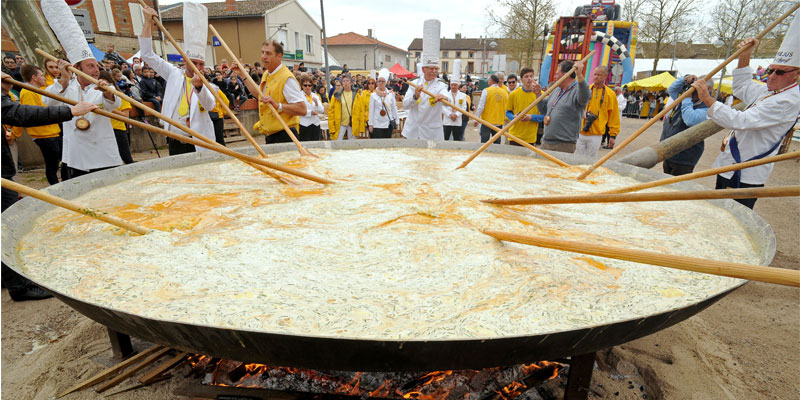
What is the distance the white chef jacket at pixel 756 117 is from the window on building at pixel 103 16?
2155cm

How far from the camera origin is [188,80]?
4.66m

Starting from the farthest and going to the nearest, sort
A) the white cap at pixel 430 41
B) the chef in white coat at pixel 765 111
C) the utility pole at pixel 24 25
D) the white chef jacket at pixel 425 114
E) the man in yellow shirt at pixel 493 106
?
1. the man in yellow shirt at pixel 493 106
2. the white chef jacket at pixel 425 114
3. the utility pole at pixel 24 25
4. the white cap at pixel 430 41
5. the chef in white coat at pixel 765 111

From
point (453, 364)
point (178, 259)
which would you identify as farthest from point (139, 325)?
point (453, 364)

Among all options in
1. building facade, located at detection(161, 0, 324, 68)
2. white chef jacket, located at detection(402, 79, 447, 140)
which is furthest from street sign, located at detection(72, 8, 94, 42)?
building facade, located at detection(161, 0, 324, 68)

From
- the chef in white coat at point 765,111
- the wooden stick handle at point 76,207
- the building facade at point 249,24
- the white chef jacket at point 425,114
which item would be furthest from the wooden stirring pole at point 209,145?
the building facade at point 249,24

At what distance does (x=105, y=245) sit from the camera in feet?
6.75

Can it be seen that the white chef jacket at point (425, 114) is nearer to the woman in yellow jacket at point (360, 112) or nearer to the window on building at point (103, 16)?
the woman in yellow jacket at point (360, 112)

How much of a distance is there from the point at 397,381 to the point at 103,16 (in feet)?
73.8

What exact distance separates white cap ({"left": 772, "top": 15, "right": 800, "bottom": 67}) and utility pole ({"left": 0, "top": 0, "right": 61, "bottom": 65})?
9389mm

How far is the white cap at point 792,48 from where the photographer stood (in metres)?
3.02

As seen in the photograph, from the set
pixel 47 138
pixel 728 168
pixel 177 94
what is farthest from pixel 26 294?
pixel 728 168

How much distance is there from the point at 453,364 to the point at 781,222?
659 cm

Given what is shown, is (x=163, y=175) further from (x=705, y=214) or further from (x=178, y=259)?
(x=705, y=214)

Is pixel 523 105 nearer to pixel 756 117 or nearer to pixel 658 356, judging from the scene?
pixel 756 117
